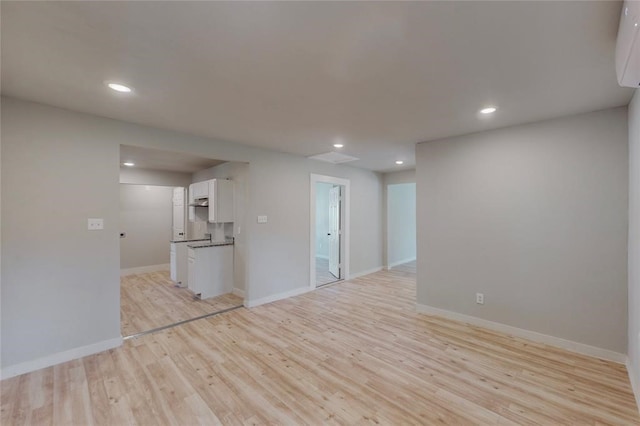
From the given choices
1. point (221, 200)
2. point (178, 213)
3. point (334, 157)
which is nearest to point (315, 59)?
point (334, 157)

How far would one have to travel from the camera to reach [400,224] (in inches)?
299

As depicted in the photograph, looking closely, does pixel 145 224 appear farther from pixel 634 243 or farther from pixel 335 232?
pixel 634 243

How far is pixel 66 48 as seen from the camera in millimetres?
1681

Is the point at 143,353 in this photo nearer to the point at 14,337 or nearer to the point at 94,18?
the point at 14,337

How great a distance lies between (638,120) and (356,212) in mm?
4380

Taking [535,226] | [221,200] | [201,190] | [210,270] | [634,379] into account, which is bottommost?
[634,379]

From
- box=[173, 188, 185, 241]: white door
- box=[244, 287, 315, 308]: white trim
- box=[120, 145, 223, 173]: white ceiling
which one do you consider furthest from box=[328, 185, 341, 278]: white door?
box=[173, 188, 185, 241]: white door

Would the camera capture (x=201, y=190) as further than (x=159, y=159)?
Yes

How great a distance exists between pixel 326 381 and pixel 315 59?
2550mm

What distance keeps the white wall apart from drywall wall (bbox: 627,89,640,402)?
679cm

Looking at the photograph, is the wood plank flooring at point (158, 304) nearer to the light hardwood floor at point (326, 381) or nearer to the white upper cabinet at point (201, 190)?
the light hardwood floor at point (326, 381)

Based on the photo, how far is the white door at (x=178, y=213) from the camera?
6.72 metres

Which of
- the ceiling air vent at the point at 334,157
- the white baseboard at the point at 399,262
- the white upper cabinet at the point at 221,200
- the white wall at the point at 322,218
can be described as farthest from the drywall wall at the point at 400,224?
the white upper cabinet at the point at 221,200

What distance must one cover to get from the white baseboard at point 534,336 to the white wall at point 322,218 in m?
5.12
